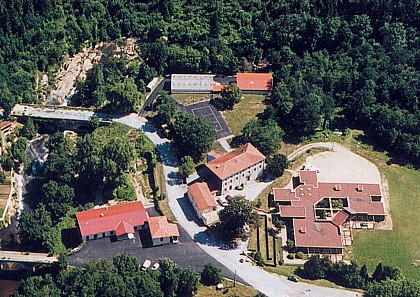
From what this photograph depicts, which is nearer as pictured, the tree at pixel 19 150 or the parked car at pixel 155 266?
the parked car at pixel 155 266

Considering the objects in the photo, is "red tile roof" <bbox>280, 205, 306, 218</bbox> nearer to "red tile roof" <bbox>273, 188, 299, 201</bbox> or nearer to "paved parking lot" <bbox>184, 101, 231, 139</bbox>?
"red tile roof" <bbox>273, 188, 299, 201</bbox>

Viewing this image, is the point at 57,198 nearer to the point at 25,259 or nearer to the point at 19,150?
the point at 25,259

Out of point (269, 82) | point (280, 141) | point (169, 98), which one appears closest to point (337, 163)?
point (280, 141)

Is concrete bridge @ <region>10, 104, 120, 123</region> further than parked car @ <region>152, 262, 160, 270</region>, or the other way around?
concrete bridge @ <region>10, 104, 120, 123</region>

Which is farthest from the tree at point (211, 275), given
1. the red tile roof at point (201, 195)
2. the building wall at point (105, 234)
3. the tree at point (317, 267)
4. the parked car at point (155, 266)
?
the building wall at point (105, 234)

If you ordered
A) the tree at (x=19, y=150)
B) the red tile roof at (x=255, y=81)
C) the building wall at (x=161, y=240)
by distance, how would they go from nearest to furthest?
the building wall at (x=161, y=240), the tree at (x=19, y=150), the red tile roof at (x=255, y=81)

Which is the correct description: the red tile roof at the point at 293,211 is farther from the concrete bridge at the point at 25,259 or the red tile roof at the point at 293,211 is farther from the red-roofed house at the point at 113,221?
the concrete bridge at the point at 25,259

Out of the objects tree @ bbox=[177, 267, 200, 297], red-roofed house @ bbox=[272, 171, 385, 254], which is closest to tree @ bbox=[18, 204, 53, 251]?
tree @ bbox=[177, 267, 200, 297]
